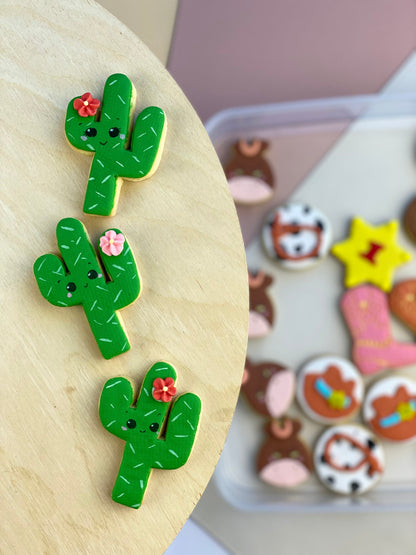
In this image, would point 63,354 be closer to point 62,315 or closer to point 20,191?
point 62,315

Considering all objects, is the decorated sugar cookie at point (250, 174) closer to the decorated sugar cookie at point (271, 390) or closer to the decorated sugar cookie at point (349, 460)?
the decorated sugar cookie at point (271, 390)

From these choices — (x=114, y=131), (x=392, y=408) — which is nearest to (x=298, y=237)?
(x=392, y=408)

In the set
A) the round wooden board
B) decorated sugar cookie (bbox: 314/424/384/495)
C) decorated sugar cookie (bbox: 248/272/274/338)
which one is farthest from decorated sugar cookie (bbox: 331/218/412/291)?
the round wooden board

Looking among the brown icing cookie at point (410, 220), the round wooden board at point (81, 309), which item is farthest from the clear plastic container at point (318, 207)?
the round wooden board at point (81, 309)

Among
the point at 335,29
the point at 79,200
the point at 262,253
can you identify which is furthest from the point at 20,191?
the point at 335,29

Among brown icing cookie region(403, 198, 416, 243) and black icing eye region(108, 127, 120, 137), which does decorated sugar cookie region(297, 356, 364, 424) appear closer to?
brown icing cookie region(403, 198, 416, 243)

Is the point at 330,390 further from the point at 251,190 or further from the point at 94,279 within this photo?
the point at 94,279

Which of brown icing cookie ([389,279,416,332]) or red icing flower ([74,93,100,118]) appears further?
brown icing cookie ([389,279,416,332])
